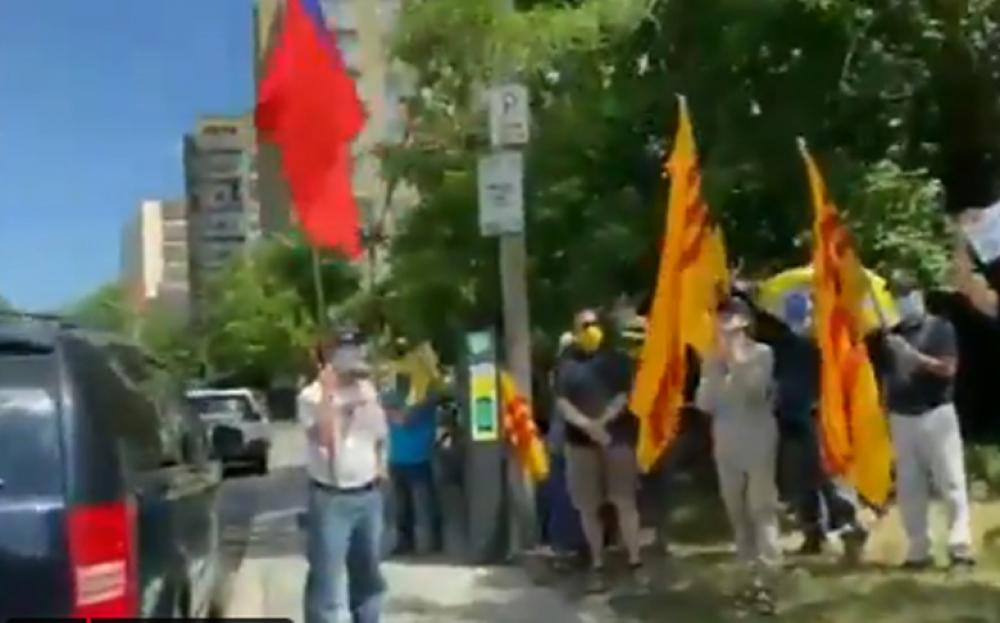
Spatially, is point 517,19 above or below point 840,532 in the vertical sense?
above

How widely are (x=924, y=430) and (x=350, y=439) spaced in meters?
3.74

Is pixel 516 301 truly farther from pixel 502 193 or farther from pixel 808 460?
pixel 808 460

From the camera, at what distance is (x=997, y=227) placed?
9.54 m

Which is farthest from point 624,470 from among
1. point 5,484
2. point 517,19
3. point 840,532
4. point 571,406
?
point 5,484

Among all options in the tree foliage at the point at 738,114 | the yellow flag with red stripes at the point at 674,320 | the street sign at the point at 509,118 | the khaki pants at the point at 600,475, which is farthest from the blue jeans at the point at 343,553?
the tree foliage at the point at 738,114

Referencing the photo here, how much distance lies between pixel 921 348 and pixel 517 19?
5923 millimetres

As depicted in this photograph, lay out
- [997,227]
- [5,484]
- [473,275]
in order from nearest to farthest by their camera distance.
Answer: [5,484], [997,227], [473,275]

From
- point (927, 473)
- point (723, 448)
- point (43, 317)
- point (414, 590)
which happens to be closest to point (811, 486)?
point (927, 473)

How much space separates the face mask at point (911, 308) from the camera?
35.3 feet

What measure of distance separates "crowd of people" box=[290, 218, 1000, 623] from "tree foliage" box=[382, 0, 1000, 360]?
1861mm

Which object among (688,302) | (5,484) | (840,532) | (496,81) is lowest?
(840,532)

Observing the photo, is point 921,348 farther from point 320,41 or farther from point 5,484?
point 5,484

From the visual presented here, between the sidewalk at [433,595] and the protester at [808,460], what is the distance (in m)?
1.74

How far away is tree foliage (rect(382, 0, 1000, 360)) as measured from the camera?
1424 cm
